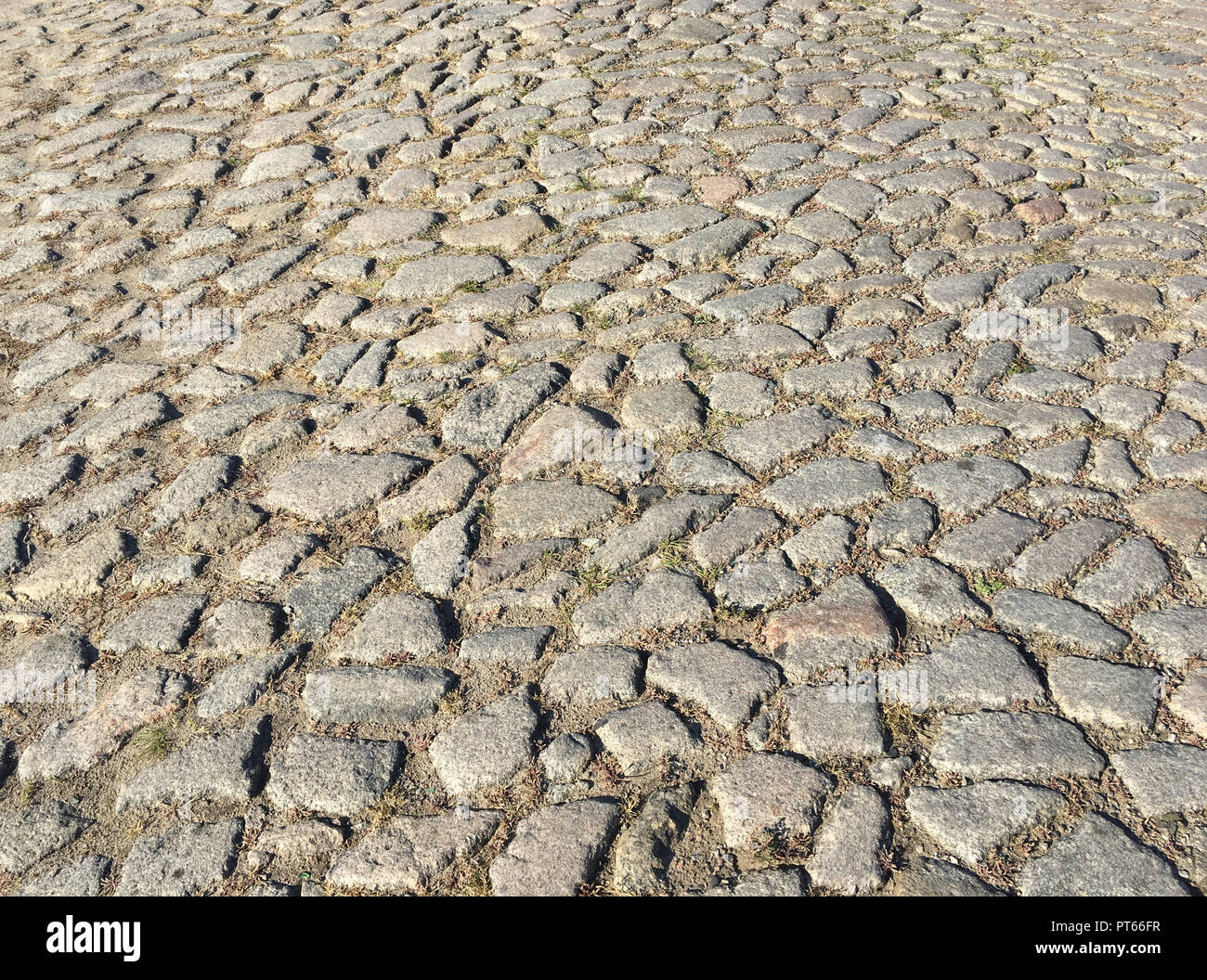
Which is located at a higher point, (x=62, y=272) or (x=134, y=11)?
(x=134, y=11)

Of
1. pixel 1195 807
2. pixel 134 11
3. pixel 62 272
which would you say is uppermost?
pixel 134 11

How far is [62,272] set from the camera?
17.1ft

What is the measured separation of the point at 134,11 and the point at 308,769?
8.62 m

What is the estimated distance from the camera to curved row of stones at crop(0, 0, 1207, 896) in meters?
2.48

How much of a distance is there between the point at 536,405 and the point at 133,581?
161 centimetres

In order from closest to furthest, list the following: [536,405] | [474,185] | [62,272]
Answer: [536,405] < [62,272] < [474,185]

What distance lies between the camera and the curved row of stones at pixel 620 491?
8.15 ft

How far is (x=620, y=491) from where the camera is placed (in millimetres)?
3477

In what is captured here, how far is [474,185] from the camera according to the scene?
555cm

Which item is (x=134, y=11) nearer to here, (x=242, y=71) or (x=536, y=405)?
(x=242, y=71)

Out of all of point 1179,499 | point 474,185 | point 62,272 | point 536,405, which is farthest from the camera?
point 474,185
